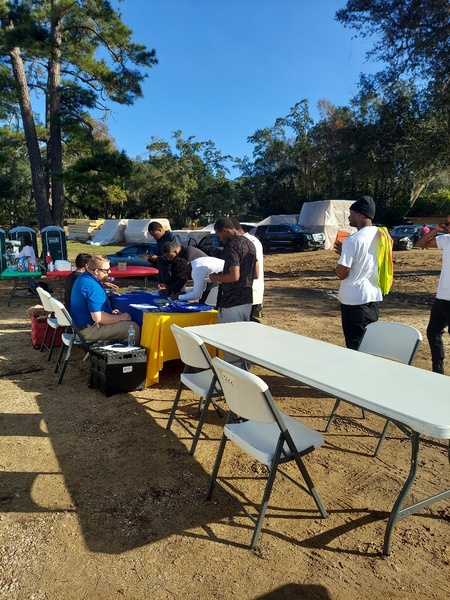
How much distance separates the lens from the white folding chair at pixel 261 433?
207 centimetres

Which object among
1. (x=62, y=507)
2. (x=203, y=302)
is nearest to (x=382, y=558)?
(x=62, y=507)

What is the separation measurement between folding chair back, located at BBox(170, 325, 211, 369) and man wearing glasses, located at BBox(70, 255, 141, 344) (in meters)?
1.49

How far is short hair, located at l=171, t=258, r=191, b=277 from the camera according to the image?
5.32 metres

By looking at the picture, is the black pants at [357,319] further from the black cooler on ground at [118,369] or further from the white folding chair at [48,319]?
the white folding chair at [48,319]

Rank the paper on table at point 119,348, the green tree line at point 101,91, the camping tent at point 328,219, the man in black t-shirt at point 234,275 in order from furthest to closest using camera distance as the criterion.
Result: the camping tent at point 328,219 → the green tree line at point 101,91 → the paper on table at point 119,348 → the man in black t-shirt at point 234,275

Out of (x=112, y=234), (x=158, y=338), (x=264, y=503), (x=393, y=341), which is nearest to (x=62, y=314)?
(x=158, y=338)

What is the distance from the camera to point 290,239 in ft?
68.1

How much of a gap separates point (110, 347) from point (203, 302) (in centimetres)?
146

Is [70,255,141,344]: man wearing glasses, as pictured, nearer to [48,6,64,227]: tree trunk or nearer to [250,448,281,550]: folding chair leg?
[250,448,281,550]: folding chair leg

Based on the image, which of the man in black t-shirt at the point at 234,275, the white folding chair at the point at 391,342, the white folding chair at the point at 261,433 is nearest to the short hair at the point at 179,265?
the man in black t-shirt at the point at 234,275

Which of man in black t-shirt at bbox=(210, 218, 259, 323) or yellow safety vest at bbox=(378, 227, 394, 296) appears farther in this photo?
man in black t-shirt at bbox=(210, 218, 259, 323)

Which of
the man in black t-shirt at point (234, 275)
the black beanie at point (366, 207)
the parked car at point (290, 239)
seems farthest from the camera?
the parked car at point (290, 239)

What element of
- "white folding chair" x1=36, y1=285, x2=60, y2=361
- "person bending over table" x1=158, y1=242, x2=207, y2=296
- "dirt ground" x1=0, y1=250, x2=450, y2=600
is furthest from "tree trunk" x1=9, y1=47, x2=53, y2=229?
"dirt ground" x1=0, y1=250, x2=450, y2=600

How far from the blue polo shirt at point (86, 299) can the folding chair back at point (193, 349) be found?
1531 millimetres
